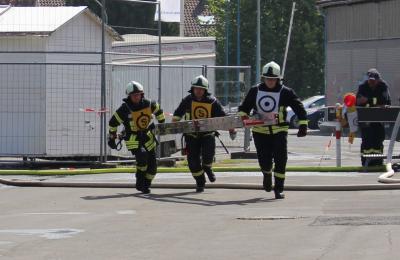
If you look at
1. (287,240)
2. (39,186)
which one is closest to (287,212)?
(287,240)

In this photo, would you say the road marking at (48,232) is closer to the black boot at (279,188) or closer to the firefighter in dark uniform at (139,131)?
the black boot at (279,188)

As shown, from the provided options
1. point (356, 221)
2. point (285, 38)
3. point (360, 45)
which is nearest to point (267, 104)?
point (356, 221)

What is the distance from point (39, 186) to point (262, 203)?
4.16 metres

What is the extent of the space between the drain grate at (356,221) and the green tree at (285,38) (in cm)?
4398

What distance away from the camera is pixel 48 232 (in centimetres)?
1077

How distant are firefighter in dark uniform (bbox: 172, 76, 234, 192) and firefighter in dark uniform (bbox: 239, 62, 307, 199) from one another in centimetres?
101

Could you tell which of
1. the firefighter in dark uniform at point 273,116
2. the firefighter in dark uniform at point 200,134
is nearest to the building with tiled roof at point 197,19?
the firefighter in dark uniform at point 200,134

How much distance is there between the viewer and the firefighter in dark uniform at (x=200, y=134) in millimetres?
14375

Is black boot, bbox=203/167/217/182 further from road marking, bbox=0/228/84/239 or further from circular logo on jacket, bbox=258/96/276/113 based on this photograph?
road marking, bbox=0/228/84/239

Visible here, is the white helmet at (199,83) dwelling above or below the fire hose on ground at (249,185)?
above

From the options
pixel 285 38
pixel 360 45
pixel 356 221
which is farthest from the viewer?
pixel 285 38

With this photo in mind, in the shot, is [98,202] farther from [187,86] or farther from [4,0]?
[4,0]

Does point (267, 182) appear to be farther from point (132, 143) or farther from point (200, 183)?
point (132, 143)

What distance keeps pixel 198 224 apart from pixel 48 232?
1607 millimetres
